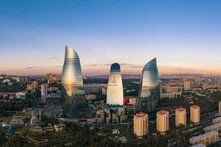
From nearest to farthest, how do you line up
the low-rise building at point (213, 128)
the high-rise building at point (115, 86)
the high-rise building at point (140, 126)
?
the high-rise building at point (140, 126), the low-rise building at point (213, 128), the high-rise building at point (115, 86)

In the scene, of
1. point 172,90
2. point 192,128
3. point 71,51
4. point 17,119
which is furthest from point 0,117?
point 172,90

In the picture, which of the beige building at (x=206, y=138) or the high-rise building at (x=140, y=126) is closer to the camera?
the beige building at (x=206, y=138)

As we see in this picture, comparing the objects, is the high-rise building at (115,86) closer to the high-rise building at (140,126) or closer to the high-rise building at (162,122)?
the high-rise building at (162,122)

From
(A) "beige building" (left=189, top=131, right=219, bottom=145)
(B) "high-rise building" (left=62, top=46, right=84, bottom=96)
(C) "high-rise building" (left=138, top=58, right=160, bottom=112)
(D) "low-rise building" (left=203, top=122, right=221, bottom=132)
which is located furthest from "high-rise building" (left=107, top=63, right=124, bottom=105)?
(A) "beige building" (left=189, top=131, right=219, bottom=145)

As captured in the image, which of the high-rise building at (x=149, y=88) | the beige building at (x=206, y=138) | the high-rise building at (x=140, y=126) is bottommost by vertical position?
the beige building at (x=206, y=138)

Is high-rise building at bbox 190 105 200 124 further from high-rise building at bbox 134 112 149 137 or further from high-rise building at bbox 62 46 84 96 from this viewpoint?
high-rise building at bbox 62 46 84 96

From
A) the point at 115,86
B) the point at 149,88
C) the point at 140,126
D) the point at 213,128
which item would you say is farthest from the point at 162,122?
the point at 115,86

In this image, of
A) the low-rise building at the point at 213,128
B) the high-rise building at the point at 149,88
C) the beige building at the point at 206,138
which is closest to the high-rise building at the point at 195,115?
the low-rise building at the point at 213,128
